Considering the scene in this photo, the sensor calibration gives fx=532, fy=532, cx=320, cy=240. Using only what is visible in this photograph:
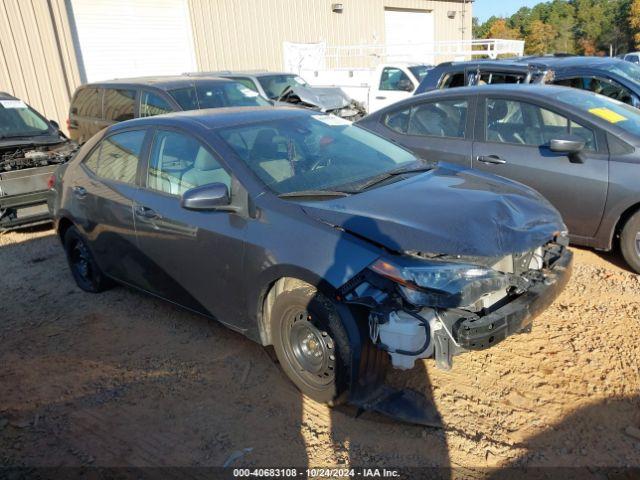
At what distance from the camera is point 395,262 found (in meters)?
2.70

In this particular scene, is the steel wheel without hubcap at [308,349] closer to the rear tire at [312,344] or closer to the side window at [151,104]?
the rear tire at [312,344]

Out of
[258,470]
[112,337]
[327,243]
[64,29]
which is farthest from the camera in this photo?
[64,29]

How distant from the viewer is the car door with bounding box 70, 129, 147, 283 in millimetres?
4094

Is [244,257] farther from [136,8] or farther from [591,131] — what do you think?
[136,8]

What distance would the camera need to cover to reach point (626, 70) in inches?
324

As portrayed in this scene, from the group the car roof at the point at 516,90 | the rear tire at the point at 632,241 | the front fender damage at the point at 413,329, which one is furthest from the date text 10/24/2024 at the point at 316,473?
the car roof at the point at 516,90

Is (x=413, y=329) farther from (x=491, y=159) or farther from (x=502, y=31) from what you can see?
(x=502, y=31)

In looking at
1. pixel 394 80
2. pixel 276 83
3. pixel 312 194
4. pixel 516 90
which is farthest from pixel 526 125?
pixel 394 80

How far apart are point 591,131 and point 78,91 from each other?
831 centimetres

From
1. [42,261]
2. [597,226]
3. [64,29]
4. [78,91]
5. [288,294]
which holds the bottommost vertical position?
[42,261]

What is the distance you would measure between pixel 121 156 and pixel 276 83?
7.70 metres

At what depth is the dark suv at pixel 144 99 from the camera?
7.89 meters

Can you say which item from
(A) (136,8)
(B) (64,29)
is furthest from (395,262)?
(A) (136,8)

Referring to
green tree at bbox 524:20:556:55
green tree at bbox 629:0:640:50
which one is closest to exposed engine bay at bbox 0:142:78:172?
green tree at bbox 629:0:640:50
